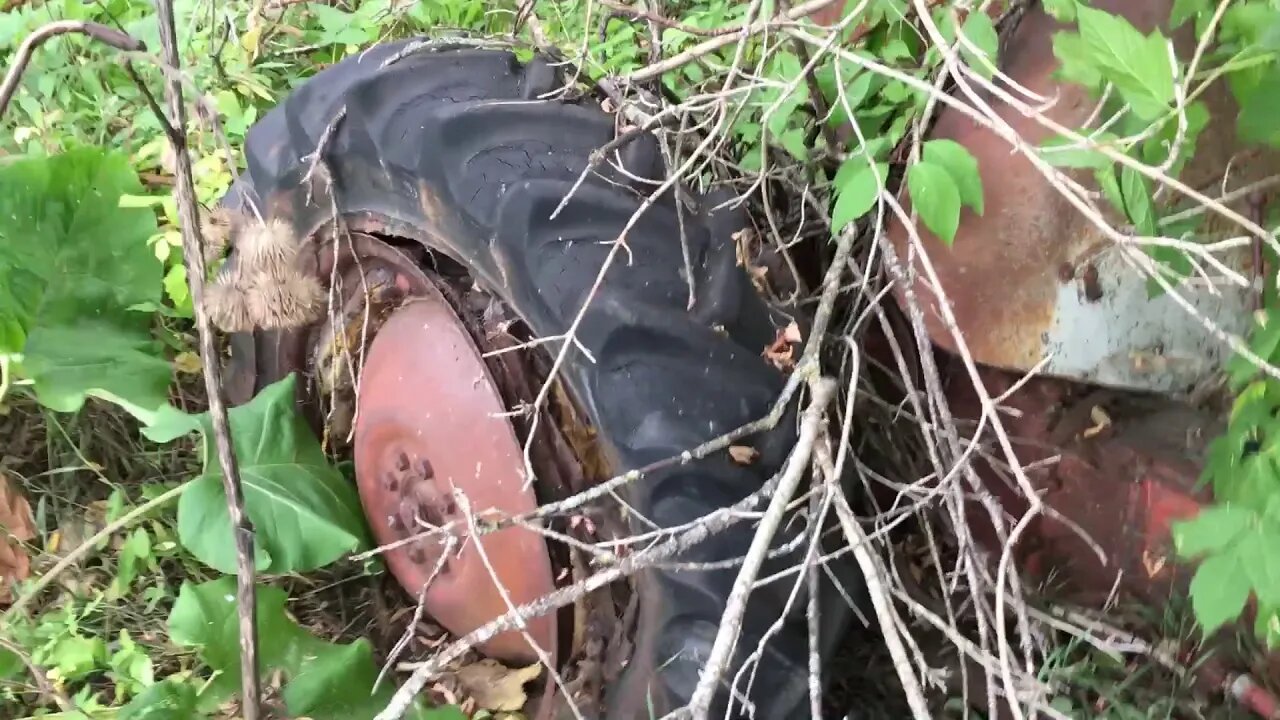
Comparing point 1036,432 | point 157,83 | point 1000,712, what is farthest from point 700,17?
point 157,83

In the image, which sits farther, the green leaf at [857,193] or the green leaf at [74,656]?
the green leaf at [74,656]

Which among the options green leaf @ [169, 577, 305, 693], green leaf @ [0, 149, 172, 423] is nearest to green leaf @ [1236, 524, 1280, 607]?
green leaf @ [169, 577, 305, 693]

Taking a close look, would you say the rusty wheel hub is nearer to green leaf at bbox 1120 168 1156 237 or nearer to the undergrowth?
the undergrowth

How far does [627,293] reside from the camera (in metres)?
0.85

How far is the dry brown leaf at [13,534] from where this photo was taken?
1.37m

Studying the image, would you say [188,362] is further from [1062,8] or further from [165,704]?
[1062,8]

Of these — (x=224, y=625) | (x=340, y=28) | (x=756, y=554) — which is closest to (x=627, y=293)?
(x=756, y=554)

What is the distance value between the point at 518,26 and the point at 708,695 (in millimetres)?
800

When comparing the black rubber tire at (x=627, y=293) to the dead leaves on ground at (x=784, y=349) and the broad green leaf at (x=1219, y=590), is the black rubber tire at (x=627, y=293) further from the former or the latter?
the broad green leaf at (x=1219, y=590)

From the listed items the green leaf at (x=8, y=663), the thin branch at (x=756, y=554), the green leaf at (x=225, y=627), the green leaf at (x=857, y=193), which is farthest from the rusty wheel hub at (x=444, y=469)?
the green leaf at (x=8, y=663)

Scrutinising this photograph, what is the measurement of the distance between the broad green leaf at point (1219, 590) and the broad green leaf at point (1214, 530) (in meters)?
0.01

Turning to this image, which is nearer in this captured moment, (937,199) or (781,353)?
(937,199)

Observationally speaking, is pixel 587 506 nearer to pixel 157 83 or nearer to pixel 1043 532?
pixel 1043 532

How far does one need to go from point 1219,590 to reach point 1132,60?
0.37m
